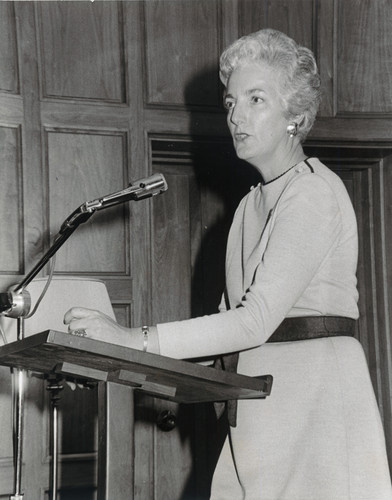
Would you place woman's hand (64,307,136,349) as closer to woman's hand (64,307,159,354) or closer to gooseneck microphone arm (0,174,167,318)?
woman's hand (64,307,159,354)

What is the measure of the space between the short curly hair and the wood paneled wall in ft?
6.18

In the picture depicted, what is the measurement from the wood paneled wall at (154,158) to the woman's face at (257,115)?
188cm

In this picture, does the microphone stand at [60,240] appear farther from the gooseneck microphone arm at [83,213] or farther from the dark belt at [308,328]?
the dark belt at [308,328]

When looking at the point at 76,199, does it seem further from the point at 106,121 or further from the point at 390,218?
the point at 390,218

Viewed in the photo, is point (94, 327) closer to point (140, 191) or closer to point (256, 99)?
point (140, 191)

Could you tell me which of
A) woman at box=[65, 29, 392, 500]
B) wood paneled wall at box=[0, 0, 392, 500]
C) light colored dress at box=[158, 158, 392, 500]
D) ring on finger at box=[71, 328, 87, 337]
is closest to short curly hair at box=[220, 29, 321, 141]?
woman at box=[65, 29, 392, 500]

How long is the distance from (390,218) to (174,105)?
148 centimetres

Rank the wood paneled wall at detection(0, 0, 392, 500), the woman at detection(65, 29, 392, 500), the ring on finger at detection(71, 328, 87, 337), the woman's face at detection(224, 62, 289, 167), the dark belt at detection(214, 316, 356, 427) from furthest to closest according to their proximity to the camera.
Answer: the wood paneled wall at detection(0, 0, 392, 500)
the woman's face at detection(224, 62, 289, 167)
the dark belt at detection(214, 316, 356, 427)
the woman at detection(65, 29, 392, 500)
the ring on finger at detection(71, 328, 87, 337)

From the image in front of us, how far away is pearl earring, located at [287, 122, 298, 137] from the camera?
2416 mm

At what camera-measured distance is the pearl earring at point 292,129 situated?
2.42 meters

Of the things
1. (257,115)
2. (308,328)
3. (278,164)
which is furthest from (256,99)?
(308,328)

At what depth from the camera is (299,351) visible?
2.16 meters

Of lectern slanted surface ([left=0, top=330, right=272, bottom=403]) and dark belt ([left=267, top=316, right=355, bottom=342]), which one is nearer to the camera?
lectern slanted surface ([left=0, top=330, right=272, bottom=403])

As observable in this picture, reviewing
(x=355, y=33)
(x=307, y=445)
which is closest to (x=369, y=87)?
(x=355, y=33)
